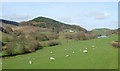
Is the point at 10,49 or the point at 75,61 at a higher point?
the point at 75,61

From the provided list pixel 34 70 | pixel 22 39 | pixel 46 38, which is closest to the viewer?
pixel 34 70

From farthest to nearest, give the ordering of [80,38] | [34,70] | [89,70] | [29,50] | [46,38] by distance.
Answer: [46,38]
[80,38]
[29,50]
[34,70]
[89,70]

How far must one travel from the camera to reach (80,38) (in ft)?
208

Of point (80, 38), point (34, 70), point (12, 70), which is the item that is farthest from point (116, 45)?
point (80, 38)

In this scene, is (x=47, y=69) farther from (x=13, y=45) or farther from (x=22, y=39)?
(x=22, y=39)

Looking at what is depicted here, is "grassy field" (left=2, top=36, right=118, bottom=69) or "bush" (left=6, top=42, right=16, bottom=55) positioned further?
"bush" (left=6, top=42, right=16, bottom=55)

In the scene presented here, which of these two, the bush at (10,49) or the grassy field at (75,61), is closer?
the grassy field at (75,61)

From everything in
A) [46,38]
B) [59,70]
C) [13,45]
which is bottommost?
[46,38]

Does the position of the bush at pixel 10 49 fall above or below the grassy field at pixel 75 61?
below

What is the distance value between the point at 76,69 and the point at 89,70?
5.58 feet

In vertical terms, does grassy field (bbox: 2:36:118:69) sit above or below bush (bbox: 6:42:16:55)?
above

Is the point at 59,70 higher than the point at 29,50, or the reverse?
the point at 59,70

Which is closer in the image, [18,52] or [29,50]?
[18,52]

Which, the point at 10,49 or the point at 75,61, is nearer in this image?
the point at 75,61
